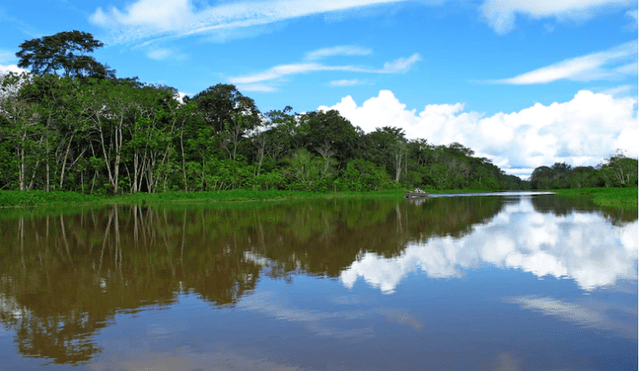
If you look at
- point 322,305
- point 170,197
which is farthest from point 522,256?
point 170,197

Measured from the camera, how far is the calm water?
13.8ft

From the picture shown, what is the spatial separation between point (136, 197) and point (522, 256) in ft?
107

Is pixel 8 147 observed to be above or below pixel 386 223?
above

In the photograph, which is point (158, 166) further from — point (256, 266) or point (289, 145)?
point (256, 266)

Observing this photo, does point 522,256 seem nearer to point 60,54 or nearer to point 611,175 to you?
point 60,54

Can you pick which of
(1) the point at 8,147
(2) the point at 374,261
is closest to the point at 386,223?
(2) the point at 374,261

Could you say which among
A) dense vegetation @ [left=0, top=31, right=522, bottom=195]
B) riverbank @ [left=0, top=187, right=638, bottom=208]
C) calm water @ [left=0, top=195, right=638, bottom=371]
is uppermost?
Answer: dense vegetation @ [left=0, top=31, right=522, bottom=195]

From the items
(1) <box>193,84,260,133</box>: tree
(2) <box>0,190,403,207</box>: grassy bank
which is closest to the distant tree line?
(2) <box>0,190,403,207</box>: grassy bank

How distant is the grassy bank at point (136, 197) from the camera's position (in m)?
29.2

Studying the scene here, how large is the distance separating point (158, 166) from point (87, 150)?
7941 mm

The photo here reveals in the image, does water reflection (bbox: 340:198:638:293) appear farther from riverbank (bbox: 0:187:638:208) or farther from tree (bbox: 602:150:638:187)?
tree (bbox: 602:150:638:187)

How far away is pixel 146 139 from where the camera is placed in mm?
39125

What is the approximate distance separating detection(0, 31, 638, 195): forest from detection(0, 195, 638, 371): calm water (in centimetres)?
2792

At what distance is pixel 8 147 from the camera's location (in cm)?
3472
